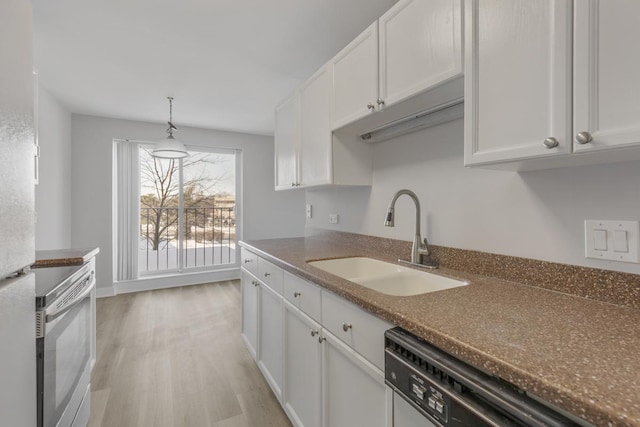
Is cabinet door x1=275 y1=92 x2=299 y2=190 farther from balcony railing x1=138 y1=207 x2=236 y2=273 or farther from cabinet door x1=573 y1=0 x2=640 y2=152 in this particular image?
balcony railing x1=138 y1=207 x2=236 y2=273

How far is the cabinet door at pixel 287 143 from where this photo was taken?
91.8 inches

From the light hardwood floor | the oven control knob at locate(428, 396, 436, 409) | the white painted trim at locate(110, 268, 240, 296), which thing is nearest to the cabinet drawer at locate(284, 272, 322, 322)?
the oven control knob at locate(428, 396, 436, 409)

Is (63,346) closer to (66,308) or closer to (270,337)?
(66,308)

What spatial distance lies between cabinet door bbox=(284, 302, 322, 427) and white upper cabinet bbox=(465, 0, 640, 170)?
99 cm

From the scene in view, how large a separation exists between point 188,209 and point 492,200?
433 cm

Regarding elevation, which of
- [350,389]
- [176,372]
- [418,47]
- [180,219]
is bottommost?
[176,372]

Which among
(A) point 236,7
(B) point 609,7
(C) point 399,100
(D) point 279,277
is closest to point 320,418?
(D) point 279,277

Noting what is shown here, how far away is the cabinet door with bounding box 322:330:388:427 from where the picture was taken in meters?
0.93

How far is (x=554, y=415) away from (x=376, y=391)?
0.54m

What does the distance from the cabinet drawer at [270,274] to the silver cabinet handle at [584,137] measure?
1.34 metres

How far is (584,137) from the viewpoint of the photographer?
0.71 meters

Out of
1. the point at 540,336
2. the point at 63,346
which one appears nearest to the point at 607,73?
the point at 540,336

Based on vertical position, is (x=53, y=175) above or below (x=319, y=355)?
above

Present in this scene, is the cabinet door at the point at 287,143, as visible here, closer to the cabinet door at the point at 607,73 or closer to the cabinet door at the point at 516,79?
the cabinet door at the point at 516,79
